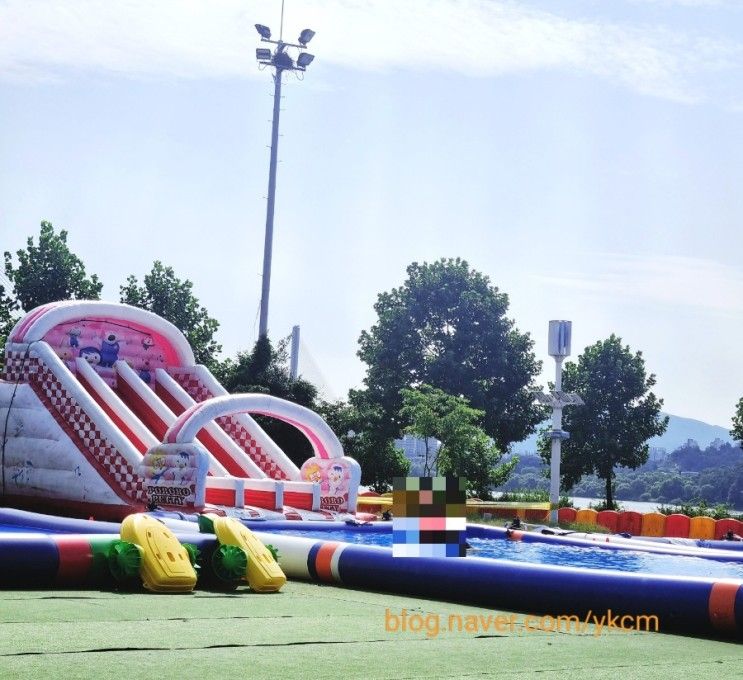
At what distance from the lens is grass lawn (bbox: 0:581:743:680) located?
6191 mm

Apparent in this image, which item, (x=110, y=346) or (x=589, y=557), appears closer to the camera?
(x=589, y=557)

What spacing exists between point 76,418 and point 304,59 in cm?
1602

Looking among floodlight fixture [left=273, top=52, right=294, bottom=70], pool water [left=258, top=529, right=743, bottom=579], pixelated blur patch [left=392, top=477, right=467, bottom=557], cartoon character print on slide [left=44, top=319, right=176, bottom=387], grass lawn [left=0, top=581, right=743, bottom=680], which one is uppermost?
floodlight fixture [left=273, top=52, right=294, bottom=70]

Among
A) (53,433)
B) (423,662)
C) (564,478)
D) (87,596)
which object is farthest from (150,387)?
(564,478)

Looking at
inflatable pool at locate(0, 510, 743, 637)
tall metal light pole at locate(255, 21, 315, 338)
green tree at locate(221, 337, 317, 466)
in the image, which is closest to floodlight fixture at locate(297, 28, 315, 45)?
tall metal light pole at locate(255, 21, 315, 338)

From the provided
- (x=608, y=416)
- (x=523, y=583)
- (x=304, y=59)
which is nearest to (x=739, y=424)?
(x=608, y=416)

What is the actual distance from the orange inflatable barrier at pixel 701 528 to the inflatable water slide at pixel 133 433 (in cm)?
615

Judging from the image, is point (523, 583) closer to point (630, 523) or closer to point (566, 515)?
point (630, 523)

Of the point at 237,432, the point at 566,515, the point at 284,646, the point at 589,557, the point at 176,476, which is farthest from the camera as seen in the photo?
the point at 566,515

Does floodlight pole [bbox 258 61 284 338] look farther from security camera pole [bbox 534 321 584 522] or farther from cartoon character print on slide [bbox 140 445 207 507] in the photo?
cartoon character print on slide [bbox 140 445 207 507]

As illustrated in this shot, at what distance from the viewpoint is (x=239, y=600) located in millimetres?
9305

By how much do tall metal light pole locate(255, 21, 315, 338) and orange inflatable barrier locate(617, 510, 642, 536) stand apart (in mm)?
11362

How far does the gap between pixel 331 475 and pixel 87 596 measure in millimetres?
12260

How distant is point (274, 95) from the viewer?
32750 mm
